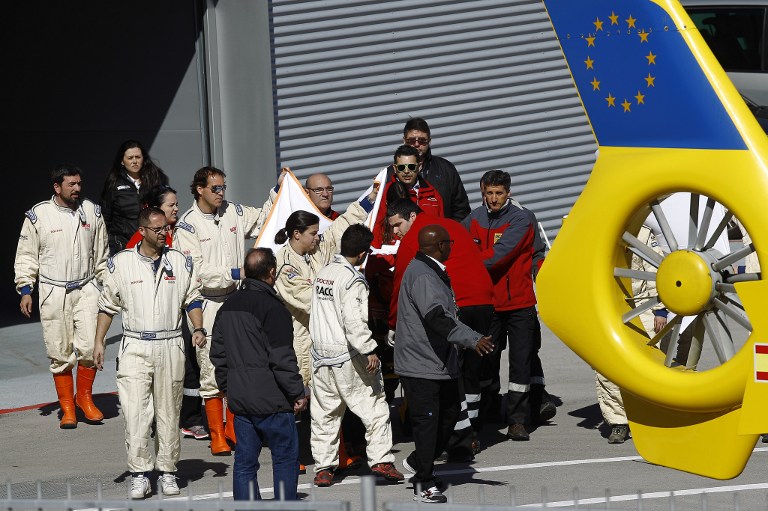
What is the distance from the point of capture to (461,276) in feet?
27.9

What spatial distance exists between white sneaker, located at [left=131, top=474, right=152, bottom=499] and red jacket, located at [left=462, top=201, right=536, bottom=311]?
8.89ft

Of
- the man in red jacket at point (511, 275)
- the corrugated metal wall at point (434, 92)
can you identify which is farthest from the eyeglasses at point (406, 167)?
the corrugated metal wall at point (434, 92)

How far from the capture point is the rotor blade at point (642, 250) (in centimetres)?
544

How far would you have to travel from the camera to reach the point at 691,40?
519 cm

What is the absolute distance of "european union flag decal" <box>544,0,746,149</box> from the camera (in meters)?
5.17

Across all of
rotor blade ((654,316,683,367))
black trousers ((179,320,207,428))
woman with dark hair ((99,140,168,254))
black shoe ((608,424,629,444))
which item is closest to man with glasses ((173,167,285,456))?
black trousers ((179,320,207,428))

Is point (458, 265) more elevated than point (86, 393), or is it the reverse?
point (458, 265)

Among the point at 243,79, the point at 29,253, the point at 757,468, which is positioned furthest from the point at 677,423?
the point at 243,79

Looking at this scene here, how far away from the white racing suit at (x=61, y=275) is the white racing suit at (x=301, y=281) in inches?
67.2

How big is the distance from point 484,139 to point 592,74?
880 cm

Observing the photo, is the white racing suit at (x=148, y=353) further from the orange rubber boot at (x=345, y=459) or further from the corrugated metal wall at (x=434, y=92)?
the corrugated metal wall at (x=434, y=92)

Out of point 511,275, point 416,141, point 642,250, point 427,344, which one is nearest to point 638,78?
point 642,250

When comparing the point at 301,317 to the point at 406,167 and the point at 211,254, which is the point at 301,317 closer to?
the point at 211,254

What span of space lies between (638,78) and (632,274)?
0.82 metres
